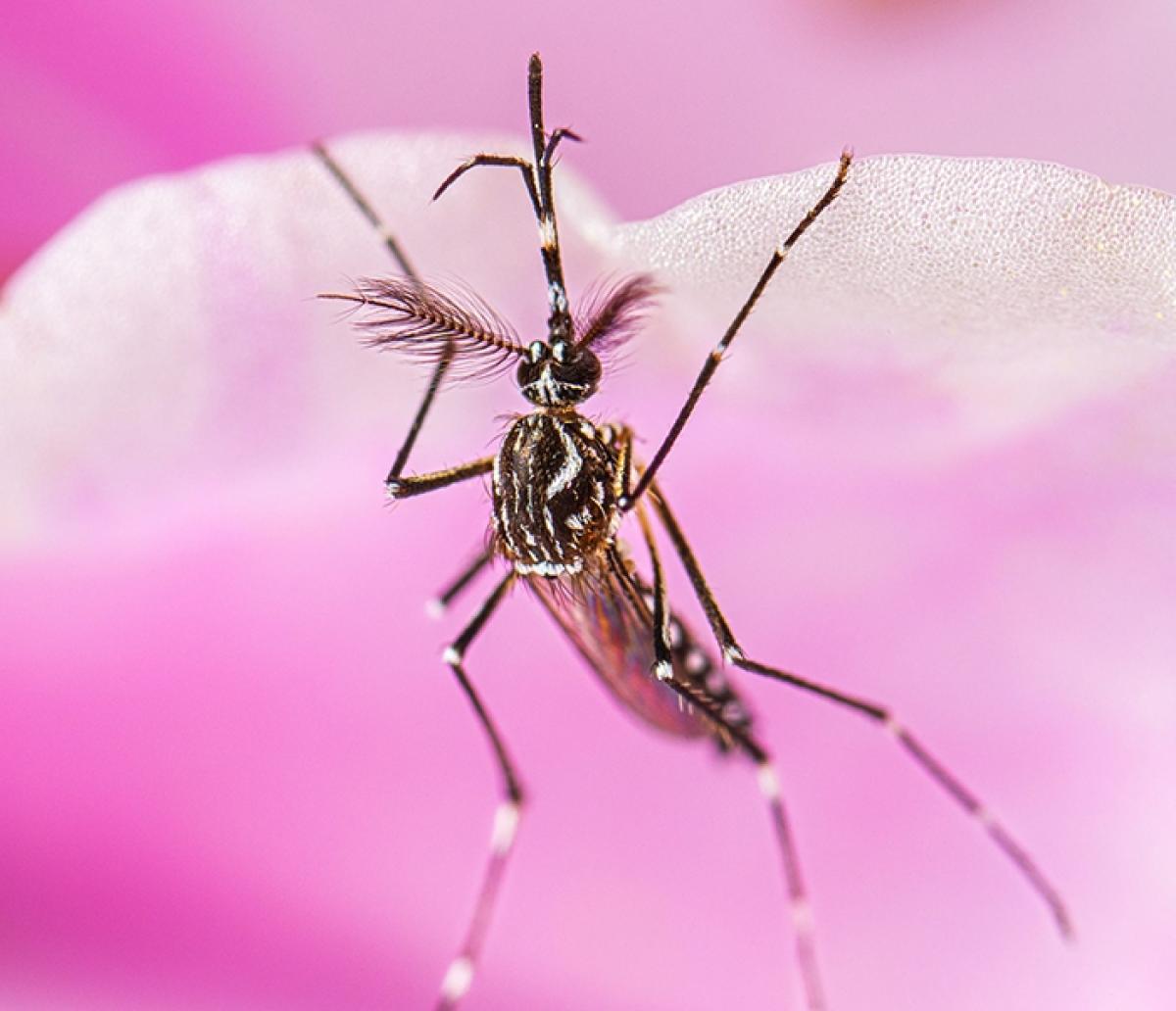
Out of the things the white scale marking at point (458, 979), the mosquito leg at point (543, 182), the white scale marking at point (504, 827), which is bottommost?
the white scale marking at point (458, 979)

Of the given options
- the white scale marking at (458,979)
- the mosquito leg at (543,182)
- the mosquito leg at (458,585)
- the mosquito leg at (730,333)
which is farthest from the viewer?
the mosquito leg at (458,585)

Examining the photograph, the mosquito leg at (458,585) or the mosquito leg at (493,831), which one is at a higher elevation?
the mosquito leg at (458,585)

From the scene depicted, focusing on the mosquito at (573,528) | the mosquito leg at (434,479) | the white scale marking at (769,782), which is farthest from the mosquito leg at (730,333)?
the white scale marking at (769,782)

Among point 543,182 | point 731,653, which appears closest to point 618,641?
point 731,653

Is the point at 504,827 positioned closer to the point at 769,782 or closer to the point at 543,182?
the point at 769,782

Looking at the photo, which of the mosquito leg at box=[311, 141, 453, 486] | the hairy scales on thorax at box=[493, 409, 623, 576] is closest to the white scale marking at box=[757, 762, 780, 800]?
the hairy scales on thorax at box=[493, 409, 623, 576]

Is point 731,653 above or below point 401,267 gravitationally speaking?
below

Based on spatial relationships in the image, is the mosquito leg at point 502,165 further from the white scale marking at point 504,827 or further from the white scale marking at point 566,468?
the white scale marking at point 504,827

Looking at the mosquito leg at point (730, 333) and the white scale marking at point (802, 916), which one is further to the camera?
the white scale marking at point (802, 916)
